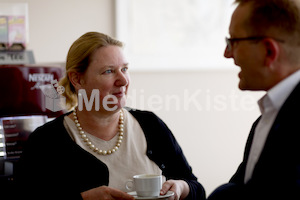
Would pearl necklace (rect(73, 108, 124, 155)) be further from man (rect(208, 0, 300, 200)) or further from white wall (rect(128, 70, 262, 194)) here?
white wall (rect(128, 70, 262, 194))

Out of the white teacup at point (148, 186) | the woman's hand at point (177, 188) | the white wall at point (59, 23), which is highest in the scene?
the white wall at point (59, 23)

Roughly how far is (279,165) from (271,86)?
26cm

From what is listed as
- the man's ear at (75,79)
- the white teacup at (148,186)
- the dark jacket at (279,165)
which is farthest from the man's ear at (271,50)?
the man's ear at (75,79)

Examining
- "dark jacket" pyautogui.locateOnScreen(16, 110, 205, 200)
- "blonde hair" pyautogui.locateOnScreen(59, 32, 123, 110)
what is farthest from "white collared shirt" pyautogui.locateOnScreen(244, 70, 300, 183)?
"blonde hair" pyautogui.locateOnScreen(59, 32, 123, 110)

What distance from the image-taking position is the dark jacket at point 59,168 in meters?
1.75

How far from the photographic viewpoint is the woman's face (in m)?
1.86

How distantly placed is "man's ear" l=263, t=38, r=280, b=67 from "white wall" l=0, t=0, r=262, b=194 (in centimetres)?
215

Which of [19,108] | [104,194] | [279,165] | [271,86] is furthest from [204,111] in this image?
[279,165]

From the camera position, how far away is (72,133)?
1856 mm

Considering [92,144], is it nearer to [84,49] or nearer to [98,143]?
[98,143]

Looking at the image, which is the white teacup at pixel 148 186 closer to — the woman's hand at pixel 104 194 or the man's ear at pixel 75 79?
the woman's hand at pixel 104 194

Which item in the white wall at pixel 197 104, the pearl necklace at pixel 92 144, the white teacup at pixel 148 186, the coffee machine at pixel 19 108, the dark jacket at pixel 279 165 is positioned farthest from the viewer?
the white wall at pixel 197 104

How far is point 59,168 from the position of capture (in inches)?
69.8

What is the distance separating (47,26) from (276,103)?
2282mm
